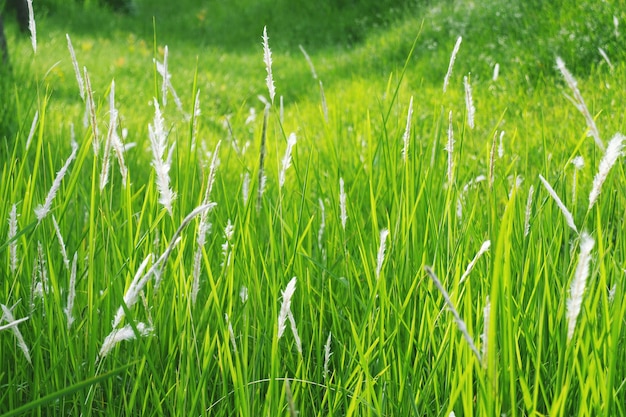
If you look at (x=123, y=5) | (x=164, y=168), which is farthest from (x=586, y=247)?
(x=123, y=5)

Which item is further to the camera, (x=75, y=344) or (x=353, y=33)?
(x=353, y=33)

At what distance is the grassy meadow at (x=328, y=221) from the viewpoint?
988 mm

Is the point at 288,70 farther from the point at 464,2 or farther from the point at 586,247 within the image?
the point at 586,247

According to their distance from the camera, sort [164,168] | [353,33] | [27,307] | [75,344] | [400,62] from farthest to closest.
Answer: [353,33]
[400,62]
[27,307]
[75,344]
[164,168]

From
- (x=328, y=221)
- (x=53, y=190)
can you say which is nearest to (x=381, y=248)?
(x=53, y=190)

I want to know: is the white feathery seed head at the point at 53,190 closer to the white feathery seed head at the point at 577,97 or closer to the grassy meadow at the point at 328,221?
the grassy meadow at the point at 328,221

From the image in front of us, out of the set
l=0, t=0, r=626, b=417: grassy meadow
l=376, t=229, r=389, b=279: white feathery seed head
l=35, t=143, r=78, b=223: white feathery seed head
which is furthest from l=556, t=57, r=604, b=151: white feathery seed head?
l=35, t=143, r=78, b=223: white feathery seed head

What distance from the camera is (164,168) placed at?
2.86 ft

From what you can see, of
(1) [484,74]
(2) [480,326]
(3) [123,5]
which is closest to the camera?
(2) [480,326]

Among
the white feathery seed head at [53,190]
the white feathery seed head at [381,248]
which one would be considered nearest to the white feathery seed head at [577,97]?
the white feathery seed head at [381,248]

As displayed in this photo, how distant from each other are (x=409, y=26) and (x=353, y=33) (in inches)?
98.7

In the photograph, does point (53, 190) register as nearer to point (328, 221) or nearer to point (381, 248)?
point (381, 248)

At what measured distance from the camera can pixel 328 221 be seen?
5.94ft

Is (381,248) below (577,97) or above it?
below
